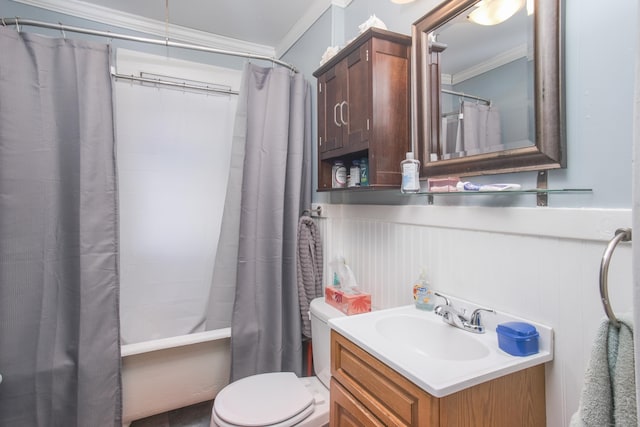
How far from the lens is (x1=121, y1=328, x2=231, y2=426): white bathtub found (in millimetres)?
1659

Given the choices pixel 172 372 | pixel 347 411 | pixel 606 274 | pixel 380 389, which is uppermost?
pixel 606 274

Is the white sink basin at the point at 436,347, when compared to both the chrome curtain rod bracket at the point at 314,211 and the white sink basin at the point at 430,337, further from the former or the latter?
the chrome curtain rod bracket at the point at 314,211

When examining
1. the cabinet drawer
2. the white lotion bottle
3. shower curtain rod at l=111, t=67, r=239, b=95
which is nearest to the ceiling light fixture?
the white lotion bottle

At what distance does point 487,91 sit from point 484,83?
3 cm

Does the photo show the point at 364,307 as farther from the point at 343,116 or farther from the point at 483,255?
the point at 343,116

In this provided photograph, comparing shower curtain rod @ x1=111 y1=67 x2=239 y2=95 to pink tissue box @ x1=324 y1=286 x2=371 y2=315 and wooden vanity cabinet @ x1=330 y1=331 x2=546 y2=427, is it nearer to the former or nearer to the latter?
pink tissue box @ x1=324 y1=286 x2=371 y2=315

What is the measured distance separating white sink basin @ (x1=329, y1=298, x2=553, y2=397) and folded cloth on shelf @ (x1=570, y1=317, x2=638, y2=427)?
224 mm

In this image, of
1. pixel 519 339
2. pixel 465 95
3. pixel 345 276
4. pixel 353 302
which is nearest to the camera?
pixel 519 339

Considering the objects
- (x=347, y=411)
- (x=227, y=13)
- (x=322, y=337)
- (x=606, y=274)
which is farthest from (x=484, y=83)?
(x=227, y=13)

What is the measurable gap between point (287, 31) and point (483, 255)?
6.91 ft

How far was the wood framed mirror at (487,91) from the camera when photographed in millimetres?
893

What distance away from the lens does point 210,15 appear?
85.6 inches

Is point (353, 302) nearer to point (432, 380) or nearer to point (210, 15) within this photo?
point (432, 380)

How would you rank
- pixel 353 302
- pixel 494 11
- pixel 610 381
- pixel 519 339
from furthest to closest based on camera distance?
pixel 353 302 → pixel 494 11 → pixel 519 339 → pixel 610 381
